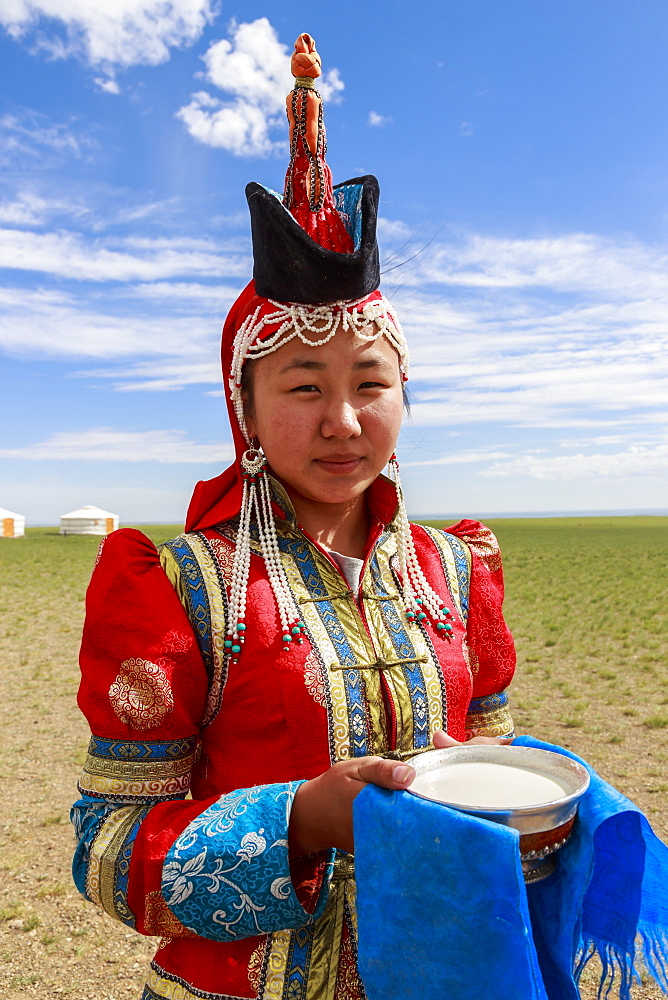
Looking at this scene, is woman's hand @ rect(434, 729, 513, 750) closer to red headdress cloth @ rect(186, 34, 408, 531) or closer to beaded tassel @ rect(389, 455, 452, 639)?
beaded tassel @ rect(389, 455, 452, 639)

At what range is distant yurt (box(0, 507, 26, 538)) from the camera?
2223 inches

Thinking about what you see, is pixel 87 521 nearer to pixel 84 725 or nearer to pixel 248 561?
pixel 84 725

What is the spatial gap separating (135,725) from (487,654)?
37.6 inches

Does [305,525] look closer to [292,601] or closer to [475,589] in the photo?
[292,601]

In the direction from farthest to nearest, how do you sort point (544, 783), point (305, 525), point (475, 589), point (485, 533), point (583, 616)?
1. point (583, 616)
2. point (485, 533)
3. point (475, 589)
4. point (305, 525)
5. point (544, 783)

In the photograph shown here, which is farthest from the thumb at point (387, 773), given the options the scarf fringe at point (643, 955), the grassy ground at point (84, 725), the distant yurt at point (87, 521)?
the distant yurt at point (87, 521)

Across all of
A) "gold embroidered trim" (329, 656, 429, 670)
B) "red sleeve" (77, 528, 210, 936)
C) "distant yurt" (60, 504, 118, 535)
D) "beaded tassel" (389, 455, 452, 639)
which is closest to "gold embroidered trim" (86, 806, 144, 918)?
Answer: "red sleeve" (77, 528, 210, 936)

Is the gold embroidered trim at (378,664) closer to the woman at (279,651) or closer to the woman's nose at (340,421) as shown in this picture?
the woman at (279,651)

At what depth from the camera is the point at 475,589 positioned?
2059 mm

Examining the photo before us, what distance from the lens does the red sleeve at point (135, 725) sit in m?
1.47

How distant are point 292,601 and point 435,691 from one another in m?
0.39

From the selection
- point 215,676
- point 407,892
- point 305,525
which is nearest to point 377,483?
point 305,525

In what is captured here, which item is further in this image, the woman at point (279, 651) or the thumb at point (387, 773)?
the woman at point (279, 651)

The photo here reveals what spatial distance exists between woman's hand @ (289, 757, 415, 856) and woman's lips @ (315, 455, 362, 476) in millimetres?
668
